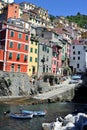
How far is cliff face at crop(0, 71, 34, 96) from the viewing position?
77938mm

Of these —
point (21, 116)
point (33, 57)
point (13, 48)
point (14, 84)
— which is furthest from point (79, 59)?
point (21, 116)

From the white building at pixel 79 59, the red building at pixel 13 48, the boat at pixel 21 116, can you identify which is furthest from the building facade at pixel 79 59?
the boat at pixel 21 116

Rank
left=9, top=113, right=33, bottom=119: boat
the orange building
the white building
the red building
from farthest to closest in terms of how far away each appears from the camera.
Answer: the orange building < the white building < the red building < left=9, top=113, right=33, bottom=119: boat

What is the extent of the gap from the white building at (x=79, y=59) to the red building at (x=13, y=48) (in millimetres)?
42752

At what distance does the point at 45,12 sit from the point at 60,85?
84456 mm

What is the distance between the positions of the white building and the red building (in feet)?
140

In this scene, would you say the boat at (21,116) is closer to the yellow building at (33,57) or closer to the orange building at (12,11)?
the yellow building at (33,57)

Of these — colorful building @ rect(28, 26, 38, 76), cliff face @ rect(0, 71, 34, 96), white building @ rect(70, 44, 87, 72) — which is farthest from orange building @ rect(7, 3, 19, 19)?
cliff face @ rect(0, 71, 34, 96)

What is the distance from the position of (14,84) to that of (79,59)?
2241 inches

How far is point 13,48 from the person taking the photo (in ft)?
290

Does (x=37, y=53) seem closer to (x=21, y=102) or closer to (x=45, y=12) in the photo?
(x=21, y=102)

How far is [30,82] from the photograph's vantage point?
8600 centimetres

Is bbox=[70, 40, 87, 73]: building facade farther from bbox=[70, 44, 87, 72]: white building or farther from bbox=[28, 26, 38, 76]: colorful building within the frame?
bbox=[28, 26, 38, 76]: colorful building

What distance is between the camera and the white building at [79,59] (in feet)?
431
